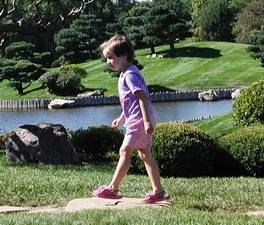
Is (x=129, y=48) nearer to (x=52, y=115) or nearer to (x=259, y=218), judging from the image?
(x=259, y=218)

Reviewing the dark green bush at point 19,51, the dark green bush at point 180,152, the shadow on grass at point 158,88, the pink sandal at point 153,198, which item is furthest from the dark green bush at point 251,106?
the dark green bush at point 19,51

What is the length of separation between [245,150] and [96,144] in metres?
3.64

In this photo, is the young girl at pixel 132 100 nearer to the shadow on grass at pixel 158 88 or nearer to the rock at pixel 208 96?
the rock at pixel 208 96

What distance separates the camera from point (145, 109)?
267 inches

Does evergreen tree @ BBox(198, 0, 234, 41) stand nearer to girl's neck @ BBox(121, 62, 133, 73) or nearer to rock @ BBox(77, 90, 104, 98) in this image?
rock @ BBox(77, 90, 104, 98)

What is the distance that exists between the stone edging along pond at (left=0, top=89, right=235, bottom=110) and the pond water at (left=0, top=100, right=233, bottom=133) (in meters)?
1.64

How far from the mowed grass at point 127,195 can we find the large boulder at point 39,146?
0.99 m

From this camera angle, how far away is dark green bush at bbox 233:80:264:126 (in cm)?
1511

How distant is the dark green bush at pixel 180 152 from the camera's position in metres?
11.4

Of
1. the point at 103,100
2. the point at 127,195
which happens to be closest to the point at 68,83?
the point at 103,100

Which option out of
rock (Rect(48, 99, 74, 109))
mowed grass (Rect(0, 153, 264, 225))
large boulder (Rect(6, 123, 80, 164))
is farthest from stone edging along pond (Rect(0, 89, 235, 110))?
mowed grass (Rect(0, 153, 264, 225))

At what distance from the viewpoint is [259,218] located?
6.14m

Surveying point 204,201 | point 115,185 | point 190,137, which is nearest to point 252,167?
point 190,137

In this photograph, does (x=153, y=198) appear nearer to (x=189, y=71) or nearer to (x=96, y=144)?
(x=96, y=144)
